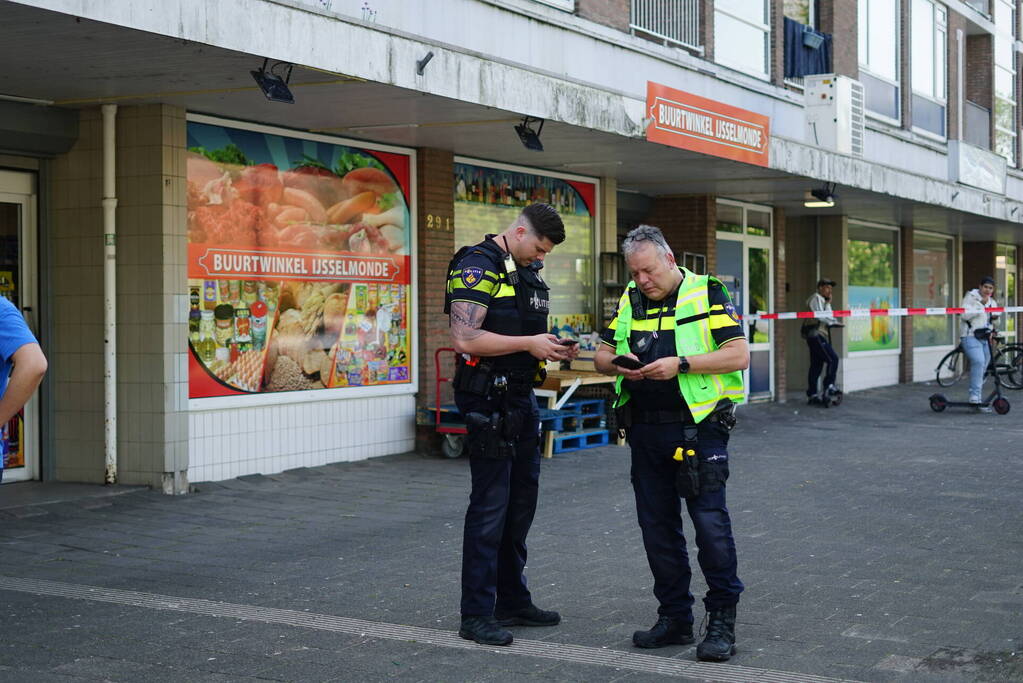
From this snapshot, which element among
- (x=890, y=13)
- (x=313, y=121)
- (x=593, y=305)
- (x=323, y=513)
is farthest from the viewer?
(x=890, y=13)

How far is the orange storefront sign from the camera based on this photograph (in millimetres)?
12273

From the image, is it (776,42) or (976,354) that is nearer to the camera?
(976,354)

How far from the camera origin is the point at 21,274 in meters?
10.3

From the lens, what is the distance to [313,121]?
11008 mm

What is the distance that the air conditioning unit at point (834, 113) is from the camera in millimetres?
16484

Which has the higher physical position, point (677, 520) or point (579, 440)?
point (677, 520)

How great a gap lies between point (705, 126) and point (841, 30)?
790 centimetres

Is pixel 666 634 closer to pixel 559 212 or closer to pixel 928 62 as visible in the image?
pixel 559 212

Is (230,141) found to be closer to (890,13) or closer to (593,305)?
(593,305)

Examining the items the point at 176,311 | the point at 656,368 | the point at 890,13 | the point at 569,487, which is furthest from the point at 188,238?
the point at 890,13

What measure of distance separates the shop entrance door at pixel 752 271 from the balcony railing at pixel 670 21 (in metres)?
3.21

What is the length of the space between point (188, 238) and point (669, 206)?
917cm

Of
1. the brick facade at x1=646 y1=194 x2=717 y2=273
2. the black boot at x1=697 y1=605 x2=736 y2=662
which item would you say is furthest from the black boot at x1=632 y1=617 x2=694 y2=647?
the brick facade at x1=646 y1=194 x2=717 y2=273

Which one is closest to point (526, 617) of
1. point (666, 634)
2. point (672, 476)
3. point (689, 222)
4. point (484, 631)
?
point (484, 631)
